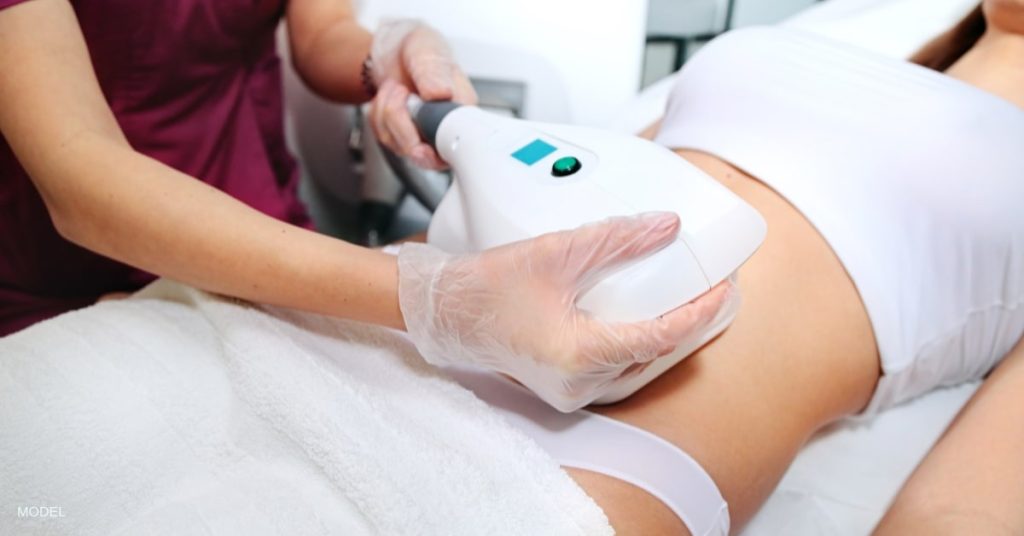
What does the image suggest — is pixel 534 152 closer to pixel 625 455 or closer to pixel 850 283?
pixel 625 455

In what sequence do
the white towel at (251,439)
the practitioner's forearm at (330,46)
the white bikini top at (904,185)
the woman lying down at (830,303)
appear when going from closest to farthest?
the white towel at (251,439) → the woman lying down at (830,303) → the white bikini top at (904,185) → the practitioner's forearm at (330,46)

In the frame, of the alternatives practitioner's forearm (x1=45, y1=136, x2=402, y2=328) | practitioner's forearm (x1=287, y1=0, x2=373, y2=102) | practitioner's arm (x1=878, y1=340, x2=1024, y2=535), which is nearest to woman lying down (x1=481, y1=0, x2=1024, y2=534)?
practitioner's arm (x1=878, y1=340, x2=1024, y2=535)

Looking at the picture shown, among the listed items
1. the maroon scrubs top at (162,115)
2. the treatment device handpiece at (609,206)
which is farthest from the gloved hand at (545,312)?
the maroon scrubs top at (162,115)

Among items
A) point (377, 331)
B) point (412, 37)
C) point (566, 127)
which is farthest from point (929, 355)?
point (412, 37)

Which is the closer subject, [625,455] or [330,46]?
[625,455]

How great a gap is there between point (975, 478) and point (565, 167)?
0.49m

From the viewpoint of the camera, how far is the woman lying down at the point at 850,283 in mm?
732

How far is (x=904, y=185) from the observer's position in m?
0.86

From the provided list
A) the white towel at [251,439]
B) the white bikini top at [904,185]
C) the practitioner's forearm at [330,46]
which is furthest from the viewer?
the practitioner's forearm at [330,46]

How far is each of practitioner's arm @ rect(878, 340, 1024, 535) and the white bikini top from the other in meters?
0.09

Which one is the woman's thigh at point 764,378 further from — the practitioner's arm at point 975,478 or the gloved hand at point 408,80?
the gloved hand at point 408,80

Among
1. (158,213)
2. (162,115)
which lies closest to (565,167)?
(158,213)

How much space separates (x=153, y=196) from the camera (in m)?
0.71

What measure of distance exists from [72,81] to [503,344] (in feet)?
1.55
